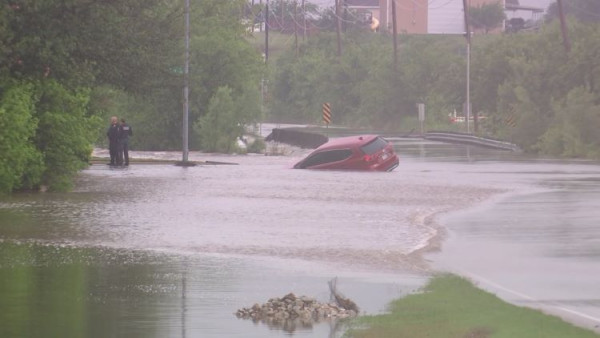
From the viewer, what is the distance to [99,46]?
88.1ft

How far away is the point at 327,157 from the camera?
42.0 metres

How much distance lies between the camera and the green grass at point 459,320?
11508 millimetres

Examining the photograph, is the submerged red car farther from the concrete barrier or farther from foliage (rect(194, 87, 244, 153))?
foliage (rect(194, 87, 244, 153))

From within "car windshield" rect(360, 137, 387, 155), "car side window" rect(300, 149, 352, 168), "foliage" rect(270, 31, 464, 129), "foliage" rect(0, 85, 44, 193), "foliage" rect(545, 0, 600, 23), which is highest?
"foliage" rect(545, 0, 600, 23)

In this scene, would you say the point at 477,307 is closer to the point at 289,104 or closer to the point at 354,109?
the point at 354,109

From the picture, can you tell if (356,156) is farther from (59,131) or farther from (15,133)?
(15,133)

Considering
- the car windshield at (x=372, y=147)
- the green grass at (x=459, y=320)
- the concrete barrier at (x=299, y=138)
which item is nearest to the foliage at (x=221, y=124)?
the concrete barrier at (x=299, y=138)

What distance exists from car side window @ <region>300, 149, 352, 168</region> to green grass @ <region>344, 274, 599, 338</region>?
27.0 meters

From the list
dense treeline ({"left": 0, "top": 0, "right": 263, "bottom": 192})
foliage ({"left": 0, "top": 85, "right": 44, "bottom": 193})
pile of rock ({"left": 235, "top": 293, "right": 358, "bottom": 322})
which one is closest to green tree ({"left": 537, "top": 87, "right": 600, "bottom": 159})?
dense treeline ({"left": 0, "top": 0, "right": 263, "bottom": 192})

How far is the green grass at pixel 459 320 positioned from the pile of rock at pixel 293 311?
376 millimetres

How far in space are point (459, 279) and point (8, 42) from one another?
1208cm

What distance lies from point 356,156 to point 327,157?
4.08 feet

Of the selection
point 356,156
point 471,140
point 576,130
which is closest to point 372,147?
point 356,156

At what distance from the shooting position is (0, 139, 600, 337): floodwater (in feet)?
42.4
